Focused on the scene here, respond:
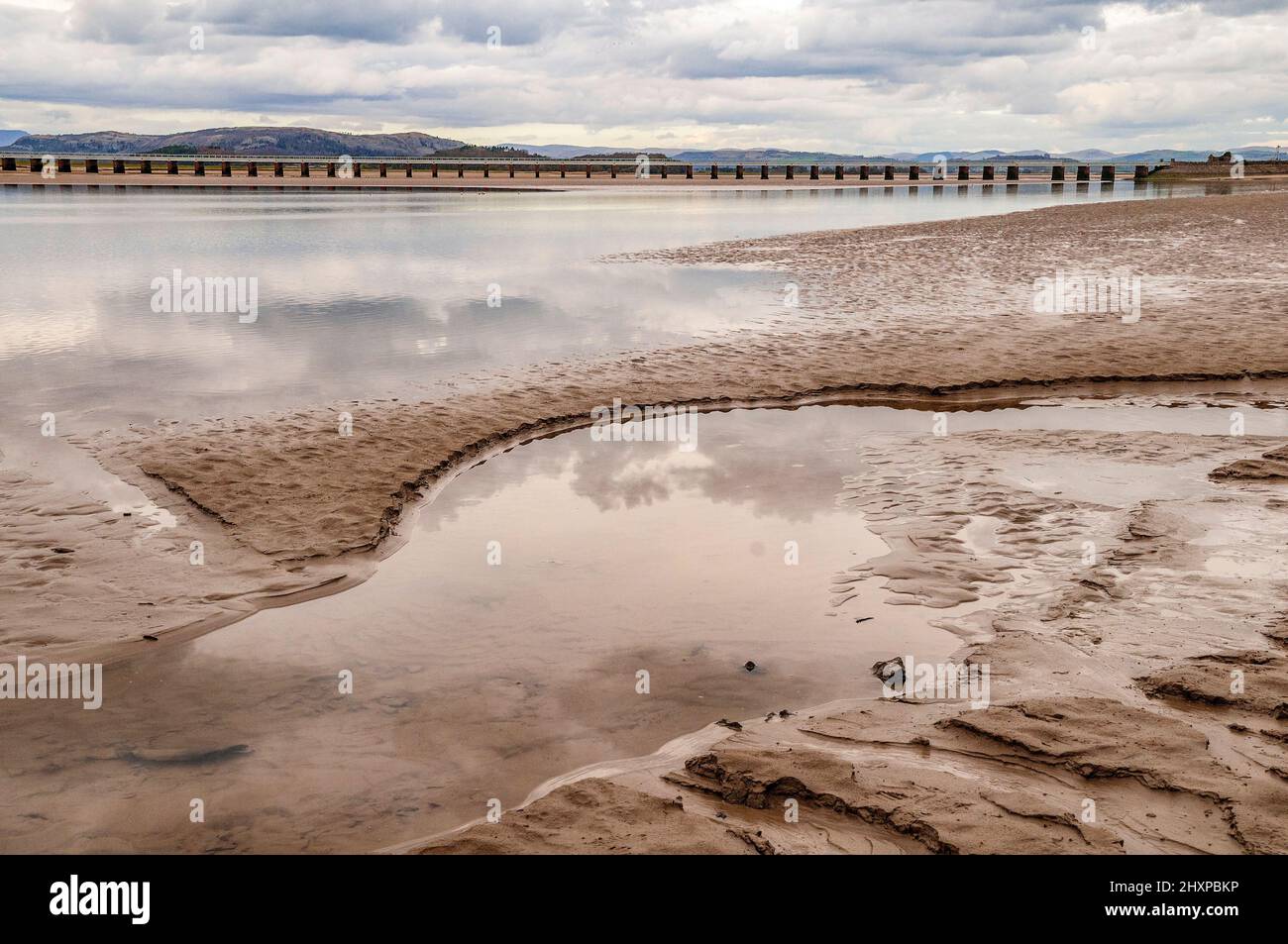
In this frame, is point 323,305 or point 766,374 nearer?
point 766,374

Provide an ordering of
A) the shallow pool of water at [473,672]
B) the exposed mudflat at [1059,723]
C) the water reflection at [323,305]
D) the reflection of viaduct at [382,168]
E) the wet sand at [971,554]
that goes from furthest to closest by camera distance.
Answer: the reflection of viaduct at [382,168], the water reflection at [323,305], the shallow pool of water at [473,672], the wet sand at [971,554], the exposed mudflat at [1059,723]

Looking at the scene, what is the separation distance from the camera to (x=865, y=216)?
163 ft

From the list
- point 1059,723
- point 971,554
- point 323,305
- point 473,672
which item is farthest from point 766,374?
point 323,305

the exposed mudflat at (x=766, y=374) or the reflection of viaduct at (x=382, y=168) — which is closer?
the exposed mudflat at (x=766, y=374)

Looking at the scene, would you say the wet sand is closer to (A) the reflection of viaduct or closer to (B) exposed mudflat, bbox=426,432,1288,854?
(B) exposed mudflat, bbox=426,432,1288,854

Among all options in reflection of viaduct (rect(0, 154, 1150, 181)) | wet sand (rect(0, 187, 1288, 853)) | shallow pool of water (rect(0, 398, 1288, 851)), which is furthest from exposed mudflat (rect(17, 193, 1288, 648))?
reflection of viaduct (rect(0, 154, 1150, 181))

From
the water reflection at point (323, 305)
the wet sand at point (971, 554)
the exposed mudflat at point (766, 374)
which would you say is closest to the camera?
the wet sand at point (971, 554)

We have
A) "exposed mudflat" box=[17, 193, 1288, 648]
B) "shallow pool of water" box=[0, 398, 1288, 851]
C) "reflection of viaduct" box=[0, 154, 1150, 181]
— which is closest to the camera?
"shallow pool of water" box=[0, 398, 1288, 851]

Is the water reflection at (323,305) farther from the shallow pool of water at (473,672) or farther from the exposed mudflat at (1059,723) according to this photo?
the exposed mudflat at (1059,723)

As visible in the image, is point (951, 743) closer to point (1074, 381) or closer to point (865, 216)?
point (1074, 381)

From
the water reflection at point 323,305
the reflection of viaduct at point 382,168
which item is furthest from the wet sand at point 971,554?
the reflection of viaduct at point 382,168

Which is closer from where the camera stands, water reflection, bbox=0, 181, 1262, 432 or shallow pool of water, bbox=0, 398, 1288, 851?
shallow pool of water, bbox=0, 398, 1288, 851

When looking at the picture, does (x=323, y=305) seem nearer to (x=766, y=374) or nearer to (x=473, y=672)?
(x=766, y=374)

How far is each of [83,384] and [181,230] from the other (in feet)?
87.0
